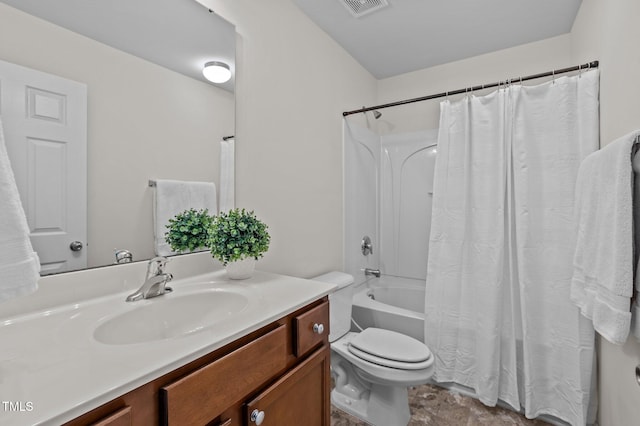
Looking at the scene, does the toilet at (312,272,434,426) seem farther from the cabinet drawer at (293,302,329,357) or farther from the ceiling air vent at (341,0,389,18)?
the ceiling air vent at (341,0,389,18)

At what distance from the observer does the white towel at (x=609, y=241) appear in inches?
37.3

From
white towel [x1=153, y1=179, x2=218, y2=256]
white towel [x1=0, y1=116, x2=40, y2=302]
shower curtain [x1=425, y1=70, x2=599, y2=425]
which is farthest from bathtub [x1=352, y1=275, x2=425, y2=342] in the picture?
white towel [x1=0, y1=116, x2=40, y2=302]

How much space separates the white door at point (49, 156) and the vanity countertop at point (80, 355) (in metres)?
0.19

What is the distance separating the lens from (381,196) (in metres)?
2.89

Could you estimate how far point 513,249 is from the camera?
186 centimetres

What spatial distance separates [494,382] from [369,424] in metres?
0.79

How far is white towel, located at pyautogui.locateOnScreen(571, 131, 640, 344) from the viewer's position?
948 millimetres

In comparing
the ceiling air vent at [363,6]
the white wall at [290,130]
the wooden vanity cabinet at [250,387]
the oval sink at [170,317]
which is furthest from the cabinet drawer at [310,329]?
the ceiling air vent at [363,6]

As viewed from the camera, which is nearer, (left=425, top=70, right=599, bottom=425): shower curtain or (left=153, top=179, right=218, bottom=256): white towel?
(left=153, top=179, right=218, bottom=256): white towel

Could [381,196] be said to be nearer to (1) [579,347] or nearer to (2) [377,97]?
(2) [377,97]

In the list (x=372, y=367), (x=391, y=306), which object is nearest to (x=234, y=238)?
(x=372, y=367)

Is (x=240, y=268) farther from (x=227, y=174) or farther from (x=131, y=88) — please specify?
Answer: (x=131, y=88)

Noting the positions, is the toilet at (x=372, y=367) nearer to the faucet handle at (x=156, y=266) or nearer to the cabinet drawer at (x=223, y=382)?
the cabinet drawer at (x=223, y=382)

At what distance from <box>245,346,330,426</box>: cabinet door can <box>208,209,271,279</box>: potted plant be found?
1.48ft
